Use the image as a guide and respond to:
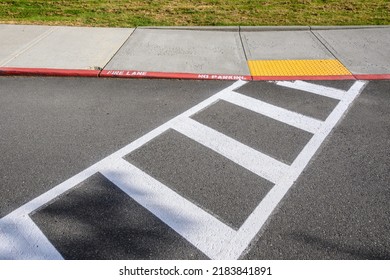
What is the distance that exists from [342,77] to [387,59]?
158cm

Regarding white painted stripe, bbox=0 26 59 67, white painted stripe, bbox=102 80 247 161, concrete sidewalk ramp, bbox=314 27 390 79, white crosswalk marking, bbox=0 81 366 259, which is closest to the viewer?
white crosswalk marking, bbox=0 81 366 259

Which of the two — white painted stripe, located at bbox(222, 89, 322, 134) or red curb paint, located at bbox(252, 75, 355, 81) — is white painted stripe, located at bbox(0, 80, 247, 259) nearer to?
white painted stripe, located at bbox(222, 89, 322, 134)

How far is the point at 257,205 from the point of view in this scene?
3.59 m

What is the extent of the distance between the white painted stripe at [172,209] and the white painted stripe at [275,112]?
7.50 ft

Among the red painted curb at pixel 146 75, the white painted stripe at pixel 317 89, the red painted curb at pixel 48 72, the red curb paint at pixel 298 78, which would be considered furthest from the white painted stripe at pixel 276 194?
the red painted curb at pixel 48 72

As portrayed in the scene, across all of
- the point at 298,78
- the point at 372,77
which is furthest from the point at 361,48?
the point at 298,78

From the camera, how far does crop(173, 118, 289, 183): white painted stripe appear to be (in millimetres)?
4090

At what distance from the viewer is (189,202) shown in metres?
3.63

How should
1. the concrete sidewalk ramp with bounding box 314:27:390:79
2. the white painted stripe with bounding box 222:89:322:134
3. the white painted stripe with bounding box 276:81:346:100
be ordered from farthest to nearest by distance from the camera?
the concrete sidewalk ramp with bounding box 314:27:390:79, the white painted stripe with bounding box 276:81:346:100, the white painted stripe with bounding box 222:89:322:134

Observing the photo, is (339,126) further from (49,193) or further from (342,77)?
(49,193)

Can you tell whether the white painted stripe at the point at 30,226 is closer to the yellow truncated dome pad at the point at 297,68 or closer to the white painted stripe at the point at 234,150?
the white painted stripe at the point at 234,150

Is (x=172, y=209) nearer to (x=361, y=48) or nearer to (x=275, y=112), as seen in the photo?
(x=275, y=112)

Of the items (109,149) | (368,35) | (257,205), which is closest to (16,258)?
(109,149)

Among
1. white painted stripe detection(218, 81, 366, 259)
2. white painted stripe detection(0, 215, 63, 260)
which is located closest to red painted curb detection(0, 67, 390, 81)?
white painted stripe detection(218, 81, 366, 259)
